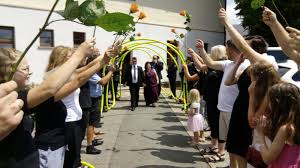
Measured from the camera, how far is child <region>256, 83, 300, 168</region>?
2.41 meters

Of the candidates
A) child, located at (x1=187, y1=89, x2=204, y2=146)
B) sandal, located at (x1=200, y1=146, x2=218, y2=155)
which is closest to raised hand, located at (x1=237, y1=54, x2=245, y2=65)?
sandal, located at (x1=200, y1=146, x2=218, y2=155)

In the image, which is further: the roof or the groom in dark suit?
the roof

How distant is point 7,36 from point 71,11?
52.7ft

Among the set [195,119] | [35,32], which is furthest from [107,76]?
[35,32]

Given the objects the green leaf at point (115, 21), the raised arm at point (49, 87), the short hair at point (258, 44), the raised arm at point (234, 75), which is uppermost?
the green leaf at point (115, 21)

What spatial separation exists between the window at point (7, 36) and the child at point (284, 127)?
1480 cm

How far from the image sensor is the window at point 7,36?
15.7 metres

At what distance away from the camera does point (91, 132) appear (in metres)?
6.42

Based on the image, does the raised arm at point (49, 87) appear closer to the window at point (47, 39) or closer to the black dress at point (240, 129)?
the black dress at point (240, 129)

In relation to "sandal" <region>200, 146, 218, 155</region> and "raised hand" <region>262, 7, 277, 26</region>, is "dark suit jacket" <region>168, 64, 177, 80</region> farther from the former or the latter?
"raised hand" <region>262, 7, 277, 26</region>

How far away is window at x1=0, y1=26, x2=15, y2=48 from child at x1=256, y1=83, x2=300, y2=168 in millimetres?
14803

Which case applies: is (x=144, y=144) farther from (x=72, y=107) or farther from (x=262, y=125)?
(x=262, y=125)

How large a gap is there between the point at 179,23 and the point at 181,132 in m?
17.8

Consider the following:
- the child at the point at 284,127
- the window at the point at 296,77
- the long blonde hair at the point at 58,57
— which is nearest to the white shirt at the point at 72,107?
the long blonde hair at the point at 58,57
